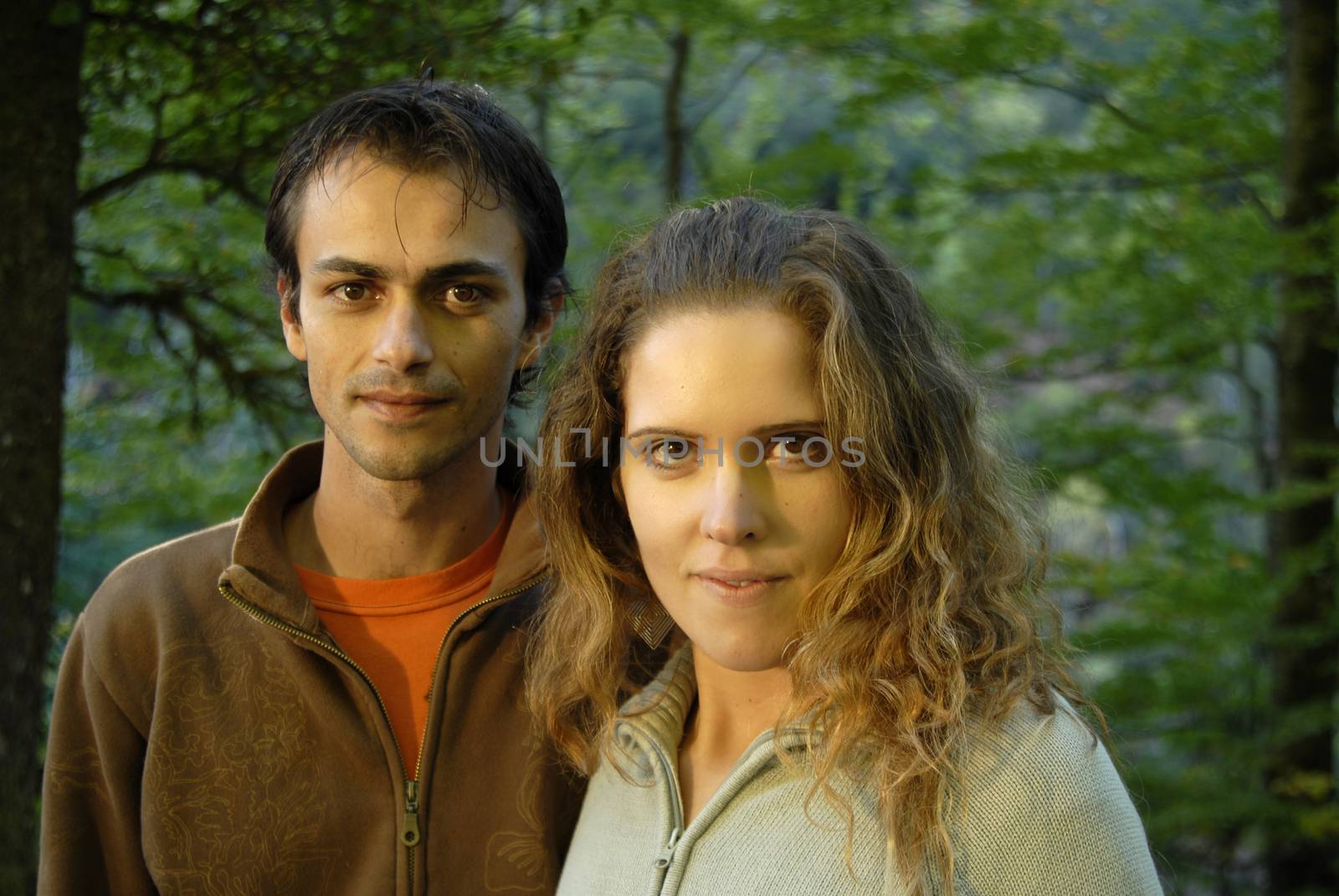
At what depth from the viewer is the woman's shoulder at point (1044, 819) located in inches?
65.9

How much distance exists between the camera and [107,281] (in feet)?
12.9

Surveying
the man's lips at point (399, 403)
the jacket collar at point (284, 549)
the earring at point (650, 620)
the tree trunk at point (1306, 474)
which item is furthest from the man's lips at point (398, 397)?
the tree trunk at point (1306, 474)

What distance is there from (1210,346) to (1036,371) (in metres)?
0.89

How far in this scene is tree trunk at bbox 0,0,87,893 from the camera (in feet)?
8.50

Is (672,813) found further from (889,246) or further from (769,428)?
(889,246)

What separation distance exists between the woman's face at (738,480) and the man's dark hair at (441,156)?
0.64m

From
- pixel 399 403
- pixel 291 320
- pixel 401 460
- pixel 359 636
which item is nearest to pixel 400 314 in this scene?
pixel 399 403

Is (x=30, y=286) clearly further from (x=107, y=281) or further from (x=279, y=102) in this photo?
(x=107, y=281)

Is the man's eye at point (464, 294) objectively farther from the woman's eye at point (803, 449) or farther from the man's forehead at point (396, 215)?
the woman's eye at point (803, 449)

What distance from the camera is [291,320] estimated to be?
249cm

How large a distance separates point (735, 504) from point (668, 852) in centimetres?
56

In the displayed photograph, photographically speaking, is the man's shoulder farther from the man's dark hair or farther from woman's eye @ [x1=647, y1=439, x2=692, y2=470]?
woman's eye @ [x1=647, y1=439, x2=692, y2=470]

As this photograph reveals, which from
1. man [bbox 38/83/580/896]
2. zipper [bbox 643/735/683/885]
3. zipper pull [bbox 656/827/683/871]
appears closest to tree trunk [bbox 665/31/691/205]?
man [bbox 38/83/580/896]

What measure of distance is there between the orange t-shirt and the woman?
0.47 meters
